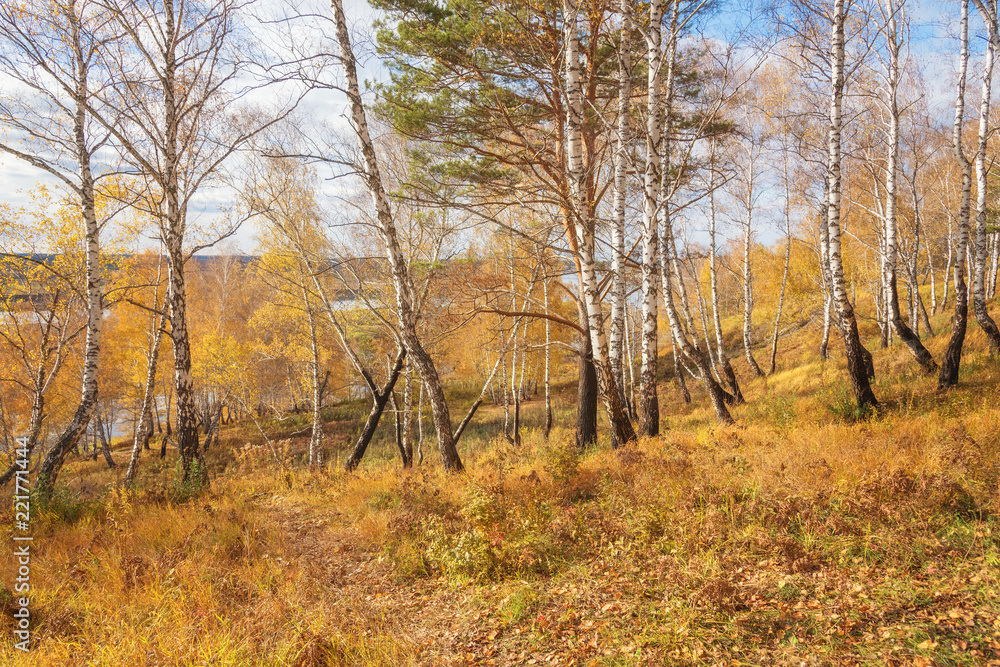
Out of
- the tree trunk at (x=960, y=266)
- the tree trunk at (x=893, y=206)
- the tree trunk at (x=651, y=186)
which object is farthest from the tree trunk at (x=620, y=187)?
the tree trunk at (x=893, y=206)

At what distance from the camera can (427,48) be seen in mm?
7594

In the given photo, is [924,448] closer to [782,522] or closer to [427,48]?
[782,522]

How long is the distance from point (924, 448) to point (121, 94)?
451 inches

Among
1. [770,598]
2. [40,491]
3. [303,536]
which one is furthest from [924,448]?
[40,491]

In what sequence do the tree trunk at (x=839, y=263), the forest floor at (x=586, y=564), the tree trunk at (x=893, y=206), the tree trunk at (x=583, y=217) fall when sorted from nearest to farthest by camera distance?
the forest floor at (x=586, y=564)
the tree trunk at (x=583, y=217)
the tree trunk at (x=839, y=263)
the tree trunk at (x=893, y=206)

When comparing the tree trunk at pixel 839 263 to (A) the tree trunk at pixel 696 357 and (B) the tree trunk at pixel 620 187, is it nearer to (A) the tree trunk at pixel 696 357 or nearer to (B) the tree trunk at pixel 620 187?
(A) the tree trunk at pixel 696 357

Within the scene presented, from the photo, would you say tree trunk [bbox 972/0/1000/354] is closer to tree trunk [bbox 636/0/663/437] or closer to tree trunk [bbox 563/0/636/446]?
tree trunk [bbox 636/0/663/437]

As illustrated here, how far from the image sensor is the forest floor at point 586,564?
275 cm

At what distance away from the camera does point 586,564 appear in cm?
379

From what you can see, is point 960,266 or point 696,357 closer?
point 960,266

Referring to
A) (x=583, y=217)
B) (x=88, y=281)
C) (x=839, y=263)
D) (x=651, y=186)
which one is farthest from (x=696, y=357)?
(x=88, y=281)

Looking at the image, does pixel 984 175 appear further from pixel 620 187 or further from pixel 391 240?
pixel 391 240

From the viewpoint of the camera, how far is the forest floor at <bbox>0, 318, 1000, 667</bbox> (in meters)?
2.75

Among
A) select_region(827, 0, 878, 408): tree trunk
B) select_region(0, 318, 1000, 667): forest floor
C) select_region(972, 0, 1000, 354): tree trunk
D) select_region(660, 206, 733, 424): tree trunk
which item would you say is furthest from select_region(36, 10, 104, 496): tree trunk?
select_region(972, 0, 1000, 354): tree trunk
